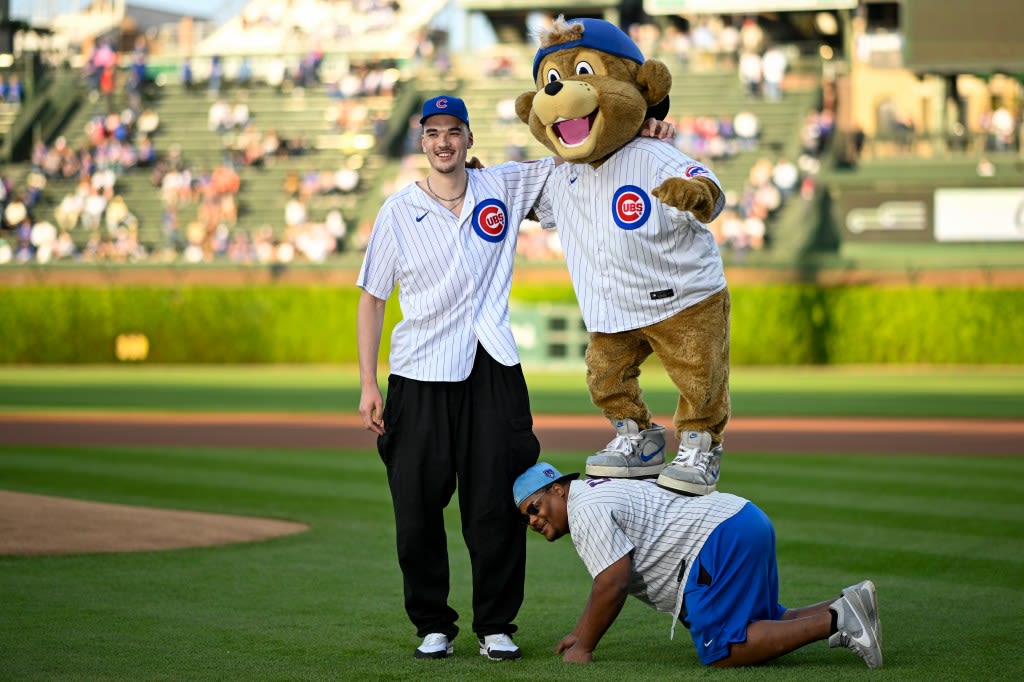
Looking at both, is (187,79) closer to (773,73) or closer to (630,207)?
(773,73)

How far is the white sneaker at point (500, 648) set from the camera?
5512 mm

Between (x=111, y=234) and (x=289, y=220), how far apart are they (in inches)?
163

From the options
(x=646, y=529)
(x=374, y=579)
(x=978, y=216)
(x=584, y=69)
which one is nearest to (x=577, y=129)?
(x=584, y=69)

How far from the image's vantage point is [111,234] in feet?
106

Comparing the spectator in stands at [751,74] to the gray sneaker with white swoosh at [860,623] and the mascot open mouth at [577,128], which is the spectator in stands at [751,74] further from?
the gray sneaker with white swoosh at [860,623]

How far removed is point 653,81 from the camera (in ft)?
18.8

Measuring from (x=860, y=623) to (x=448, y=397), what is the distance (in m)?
1.75

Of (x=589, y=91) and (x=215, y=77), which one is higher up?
(x=215, y=77)

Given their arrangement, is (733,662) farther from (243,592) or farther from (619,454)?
(243,592)

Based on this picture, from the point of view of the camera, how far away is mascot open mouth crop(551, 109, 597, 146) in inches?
219

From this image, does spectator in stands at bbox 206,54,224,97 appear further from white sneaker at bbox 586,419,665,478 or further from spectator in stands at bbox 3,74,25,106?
white sneaker at bbox 586,419,665,478

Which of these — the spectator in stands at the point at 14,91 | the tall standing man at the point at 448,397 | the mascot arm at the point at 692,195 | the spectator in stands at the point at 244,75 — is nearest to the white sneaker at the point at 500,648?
the tall standing man at the point at 448,397

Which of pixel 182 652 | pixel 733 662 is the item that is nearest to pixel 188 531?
pixel 182 652

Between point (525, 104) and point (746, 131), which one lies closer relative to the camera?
point (525, 104)
